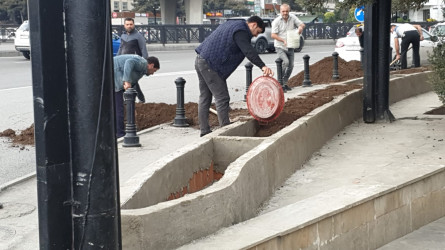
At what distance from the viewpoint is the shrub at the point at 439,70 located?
9.98m

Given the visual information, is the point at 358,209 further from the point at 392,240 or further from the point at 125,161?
the point at 125,161

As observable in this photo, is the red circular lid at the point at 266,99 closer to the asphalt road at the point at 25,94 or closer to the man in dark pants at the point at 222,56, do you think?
the man in dark pants at the point at 222,56

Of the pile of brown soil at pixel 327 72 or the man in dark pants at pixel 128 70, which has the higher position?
the man in dark pants at pixel 128 70

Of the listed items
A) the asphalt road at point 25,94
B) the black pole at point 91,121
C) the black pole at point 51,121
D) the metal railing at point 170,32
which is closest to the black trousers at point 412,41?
the asphalt road at point 25,94

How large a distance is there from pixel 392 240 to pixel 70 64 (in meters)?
4.26

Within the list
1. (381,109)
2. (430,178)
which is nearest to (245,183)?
Answer: (430,178)

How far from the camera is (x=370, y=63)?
11.4 metres

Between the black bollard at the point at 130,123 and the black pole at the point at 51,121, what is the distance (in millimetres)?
6639

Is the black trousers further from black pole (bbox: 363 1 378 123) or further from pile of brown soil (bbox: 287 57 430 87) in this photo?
black pole (bbox: 363 1 378 123)

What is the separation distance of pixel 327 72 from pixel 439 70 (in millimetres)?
9303

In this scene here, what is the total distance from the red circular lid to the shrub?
2.18m

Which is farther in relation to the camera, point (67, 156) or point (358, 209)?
point (358, 209)

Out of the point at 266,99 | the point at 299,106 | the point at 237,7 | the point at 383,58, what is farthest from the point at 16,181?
the point at 237,7

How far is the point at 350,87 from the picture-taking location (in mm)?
13445
